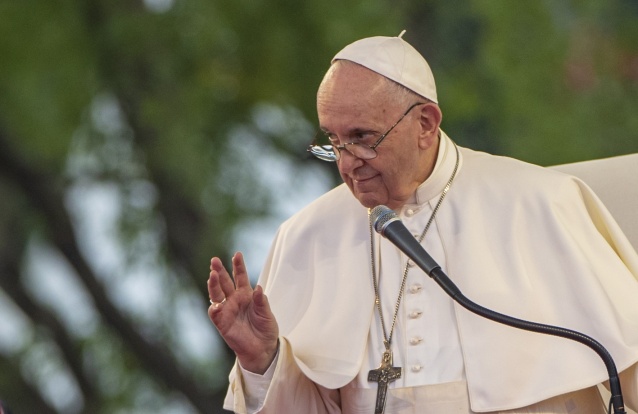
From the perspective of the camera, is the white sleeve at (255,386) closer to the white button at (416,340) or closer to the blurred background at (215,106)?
the white button at (416,340)

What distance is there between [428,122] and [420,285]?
1.68ft

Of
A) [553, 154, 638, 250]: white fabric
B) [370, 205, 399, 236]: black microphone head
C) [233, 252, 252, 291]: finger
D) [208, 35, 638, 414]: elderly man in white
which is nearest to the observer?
[370, 205, 399, 236]: black microphone head

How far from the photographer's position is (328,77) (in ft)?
13.9

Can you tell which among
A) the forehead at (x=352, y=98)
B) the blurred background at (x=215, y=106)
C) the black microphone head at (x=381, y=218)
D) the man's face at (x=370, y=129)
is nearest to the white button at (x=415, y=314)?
the man's face at (x=370, y=129)

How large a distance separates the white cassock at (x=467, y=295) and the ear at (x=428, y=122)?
13cm

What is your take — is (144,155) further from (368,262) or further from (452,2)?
(368,262)

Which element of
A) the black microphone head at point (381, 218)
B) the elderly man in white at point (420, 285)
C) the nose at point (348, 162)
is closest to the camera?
the black microphone head at point (381, 218)

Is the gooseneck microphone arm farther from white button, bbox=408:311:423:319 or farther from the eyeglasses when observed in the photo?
white button, bbox=408:311:423:319

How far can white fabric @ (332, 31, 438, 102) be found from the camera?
14.0 ft

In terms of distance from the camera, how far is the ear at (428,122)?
4324 mm

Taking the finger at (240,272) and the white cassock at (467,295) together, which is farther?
the white cassock at (467,295)

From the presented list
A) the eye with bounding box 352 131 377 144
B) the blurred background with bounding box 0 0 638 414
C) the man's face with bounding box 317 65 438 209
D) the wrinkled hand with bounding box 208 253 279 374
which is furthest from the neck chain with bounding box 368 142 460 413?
the blurred background with bounding box 0 0 638 414

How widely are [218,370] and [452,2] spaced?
2.69m

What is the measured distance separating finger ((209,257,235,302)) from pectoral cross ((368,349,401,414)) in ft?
1.89
